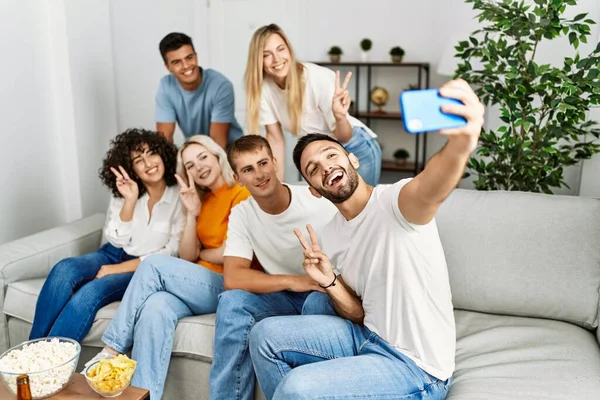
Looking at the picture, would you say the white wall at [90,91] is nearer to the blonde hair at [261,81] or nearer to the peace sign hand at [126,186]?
the peace sign hand at [126,186]

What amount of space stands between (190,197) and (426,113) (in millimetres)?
1449

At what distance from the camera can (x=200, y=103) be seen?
2.97 meters

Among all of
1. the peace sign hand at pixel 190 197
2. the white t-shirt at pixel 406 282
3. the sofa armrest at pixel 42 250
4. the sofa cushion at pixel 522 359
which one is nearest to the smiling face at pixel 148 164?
the peace sign hand at pixel 190 197

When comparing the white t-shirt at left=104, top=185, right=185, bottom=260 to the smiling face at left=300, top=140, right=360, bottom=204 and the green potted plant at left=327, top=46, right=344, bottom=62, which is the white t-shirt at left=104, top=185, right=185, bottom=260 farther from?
the green potted plant at left=327, top=46, right=344, bottom=62

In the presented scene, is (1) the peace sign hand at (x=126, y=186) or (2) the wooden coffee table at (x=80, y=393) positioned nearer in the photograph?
(2) the wooden coffee table at (x=80, y=393)

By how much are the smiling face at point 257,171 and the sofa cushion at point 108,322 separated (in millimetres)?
493

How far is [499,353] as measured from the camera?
1795 mm

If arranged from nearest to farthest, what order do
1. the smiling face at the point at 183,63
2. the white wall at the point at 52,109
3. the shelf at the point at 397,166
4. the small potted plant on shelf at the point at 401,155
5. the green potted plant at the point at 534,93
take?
the green potted plant at the point at 534,93 < the smiling face at the point at 183,63 < the white wall at the point at 52,109 < the shelf at the point at 397,166 < the small potted plant on shelf at the point at 401,155

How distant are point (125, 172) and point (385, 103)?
9.37 ft

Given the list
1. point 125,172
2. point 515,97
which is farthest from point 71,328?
point 515,97

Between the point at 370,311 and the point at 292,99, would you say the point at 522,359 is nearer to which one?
the point at 370,311

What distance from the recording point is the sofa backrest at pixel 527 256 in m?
1.93

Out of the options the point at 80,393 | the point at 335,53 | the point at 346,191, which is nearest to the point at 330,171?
the point at 346,191

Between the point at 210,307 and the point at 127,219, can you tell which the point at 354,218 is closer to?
the point at 210,307
